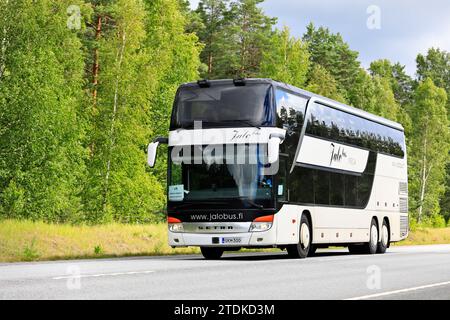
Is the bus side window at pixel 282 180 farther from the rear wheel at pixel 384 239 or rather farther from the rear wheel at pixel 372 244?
the rear wheel at pixel 384 239

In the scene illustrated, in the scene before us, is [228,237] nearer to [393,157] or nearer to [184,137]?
[184,137]

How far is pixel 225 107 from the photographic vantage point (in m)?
21.9

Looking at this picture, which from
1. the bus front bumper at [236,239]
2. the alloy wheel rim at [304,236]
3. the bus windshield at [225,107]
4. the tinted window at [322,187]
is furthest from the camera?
the tinted window at [322,187]

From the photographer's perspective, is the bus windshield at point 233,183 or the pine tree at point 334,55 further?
the pine tree at point 334,55

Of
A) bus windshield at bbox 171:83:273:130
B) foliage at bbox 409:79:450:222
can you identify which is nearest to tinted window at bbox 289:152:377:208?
bus windshield at bbox 171:83:273:130

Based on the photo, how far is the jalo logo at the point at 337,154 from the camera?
25547 millimetres

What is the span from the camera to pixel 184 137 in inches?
866

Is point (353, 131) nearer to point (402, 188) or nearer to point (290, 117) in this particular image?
point (290, 117)

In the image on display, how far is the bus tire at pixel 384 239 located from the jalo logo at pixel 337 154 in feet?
15.9

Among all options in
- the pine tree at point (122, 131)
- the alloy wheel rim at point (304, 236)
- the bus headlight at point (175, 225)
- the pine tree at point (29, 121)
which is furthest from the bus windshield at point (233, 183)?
the pine tree at point (122, 131)

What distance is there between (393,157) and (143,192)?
17.6m

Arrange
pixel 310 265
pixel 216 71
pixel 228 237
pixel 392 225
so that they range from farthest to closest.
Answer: pixel 216 71 → pixel 392 225 → pixel 228 237 → pixel 310 265
